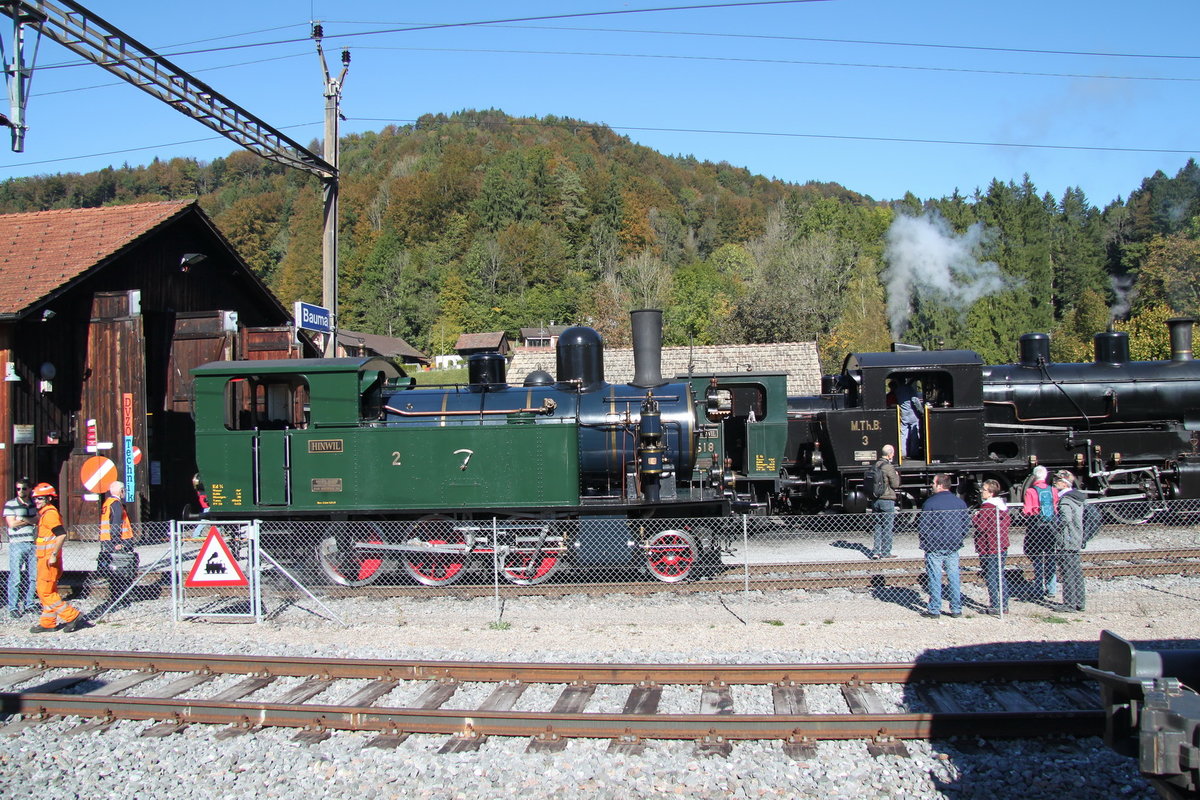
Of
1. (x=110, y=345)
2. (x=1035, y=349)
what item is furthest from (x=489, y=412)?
(x=1035, y=349)

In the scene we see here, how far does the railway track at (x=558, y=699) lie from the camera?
5719mm

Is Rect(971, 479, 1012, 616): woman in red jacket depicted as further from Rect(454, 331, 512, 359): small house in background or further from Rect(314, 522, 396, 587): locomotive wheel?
Rect(454, 331, 512, 359): small house in background

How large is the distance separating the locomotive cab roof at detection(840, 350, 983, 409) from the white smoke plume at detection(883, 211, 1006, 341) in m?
51.6

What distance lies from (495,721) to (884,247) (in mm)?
79909

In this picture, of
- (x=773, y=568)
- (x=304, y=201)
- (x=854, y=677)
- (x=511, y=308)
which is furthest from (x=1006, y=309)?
(x=304, y=201)

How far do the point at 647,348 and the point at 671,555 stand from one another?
3.00 meters

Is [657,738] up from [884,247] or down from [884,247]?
down

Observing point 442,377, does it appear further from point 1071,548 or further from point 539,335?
point 1071,548

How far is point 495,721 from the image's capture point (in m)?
5.96

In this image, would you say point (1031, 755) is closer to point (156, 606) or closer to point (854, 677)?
point (854, 677)

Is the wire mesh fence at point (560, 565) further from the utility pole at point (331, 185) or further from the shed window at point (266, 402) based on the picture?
the utility pole at point (331, 185)

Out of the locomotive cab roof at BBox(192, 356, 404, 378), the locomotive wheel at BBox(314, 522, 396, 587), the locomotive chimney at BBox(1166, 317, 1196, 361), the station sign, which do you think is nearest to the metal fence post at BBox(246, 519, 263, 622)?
the locomotive wheel at BBox(314, 522, 396, 587)

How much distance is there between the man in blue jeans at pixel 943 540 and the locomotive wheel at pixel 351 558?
6.61 metres

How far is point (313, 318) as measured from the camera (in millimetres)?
13469
